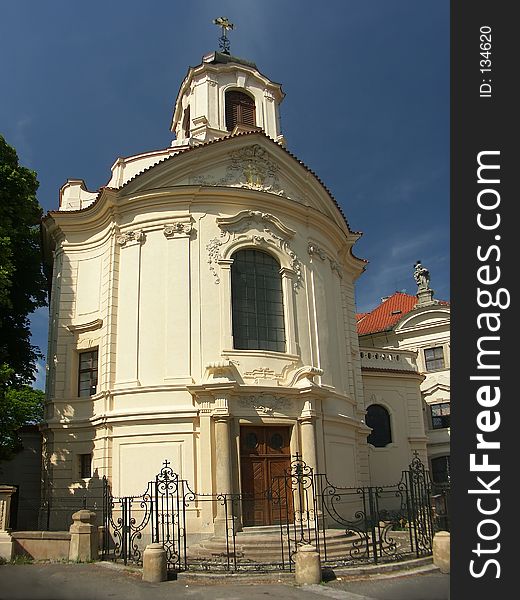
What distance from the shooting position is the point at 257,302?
20.2m

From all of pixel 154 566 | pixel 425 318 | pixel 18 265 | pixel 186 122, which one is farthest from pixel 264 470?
pixel 425 318

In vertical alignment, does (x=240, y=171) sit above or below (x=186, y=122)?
below

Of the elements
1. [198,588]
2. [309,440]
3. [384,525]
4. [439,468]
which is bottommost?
[198,588]

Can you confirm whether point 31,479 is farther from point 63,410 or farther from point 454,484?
point 454,484

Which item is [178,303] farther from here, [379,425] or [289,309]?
[379,425]

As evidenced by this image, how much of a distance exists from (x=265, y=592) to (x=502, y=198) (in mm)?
8146

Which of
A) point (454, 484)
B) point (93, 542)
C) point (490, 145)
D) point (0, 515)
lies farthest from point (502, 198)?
point (0, 515)

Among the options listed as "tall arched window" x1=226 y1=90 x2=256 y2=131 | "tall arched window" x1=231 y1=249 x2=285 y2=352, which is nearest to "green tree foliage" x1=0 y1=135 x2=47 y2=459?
"tall arched window" x1=231 y1=249 x2=285 y2=352

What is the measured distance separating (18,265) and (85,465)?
30.1 ft

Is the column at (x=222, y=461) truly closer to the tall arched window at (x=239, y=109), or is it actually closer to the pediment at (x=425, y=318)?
the tall arched window at (x=239, y=109)

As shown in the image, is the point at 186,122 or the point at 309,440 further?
the point at 186,122

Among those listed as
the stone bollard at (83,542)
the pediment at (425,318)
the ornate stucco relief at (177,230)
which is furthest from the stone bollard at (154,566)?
the pediment at (425,318)

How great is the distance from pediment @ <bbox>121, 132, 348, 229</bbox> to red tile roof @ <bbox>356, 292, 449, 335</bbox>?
1872cm

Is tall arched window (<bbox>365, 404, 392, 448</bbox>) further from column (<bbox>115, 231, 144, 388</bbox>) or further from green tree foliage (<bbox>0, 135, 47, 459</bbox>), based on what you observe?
green tree foliage (<bbox>0, 135, 47, 459</bbox>)
